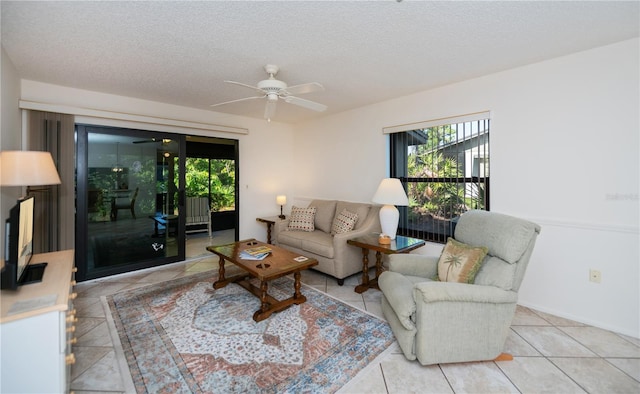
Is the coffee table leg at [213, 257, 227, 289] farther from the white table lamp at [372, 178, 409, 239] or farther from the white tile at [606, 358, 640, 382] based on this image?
the white tile at [606, 358, 640, 382]

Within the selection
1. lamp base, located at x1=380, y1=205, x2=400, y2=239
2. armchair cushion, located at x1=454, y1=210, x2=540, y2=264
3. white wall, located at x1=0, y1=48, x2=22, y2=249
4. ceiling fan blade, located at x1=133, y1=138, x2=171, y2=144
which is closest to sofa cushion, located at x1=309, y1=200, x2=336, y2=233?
lamp base, located at x1=380, y1=205, x2=400, y2=239

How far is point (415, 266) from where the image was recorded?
8.27 feet

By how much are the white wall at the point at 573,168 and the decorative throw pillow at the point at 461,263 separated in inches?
44.9

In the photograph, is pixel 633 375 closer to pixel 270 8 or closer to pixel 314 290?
pixel 314 290

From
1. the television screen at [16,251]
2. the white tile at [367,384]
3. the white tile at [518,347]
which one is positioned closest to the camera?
the television screen at [16,251]

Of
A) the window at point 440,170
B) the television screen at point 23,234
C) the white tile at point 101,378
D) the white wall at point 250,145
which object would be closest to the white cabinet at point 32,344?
the television screen at point 23,234

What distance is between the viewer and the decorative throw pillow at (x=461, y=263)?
2.11 meters

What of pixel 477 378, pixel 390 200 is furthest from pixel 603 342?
pixel 390 200

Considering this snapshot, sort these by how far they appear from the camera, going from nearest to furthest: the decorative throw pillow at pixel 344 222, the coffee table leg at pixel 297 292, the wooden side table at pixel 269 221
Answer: the coffee table leg at pixel 297 292 → the decorative throw pillow at pixel 344 222 → the wooden side table at pixel 269 221

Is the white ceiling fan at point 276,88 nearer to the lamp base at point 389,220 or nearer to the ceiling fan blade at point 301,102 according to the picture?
the ceiling fan blade at point 301,102

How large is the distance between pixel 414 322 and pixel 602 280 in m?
1.88

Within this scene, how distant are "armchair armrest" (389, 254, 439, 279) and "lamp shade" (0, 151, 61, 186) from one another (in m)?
2.85

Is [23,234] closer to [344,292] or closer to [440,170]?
[344,292]

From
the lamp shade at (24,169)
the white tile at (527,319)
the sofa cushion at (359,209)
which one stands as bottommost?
the white tile at (527,319)
